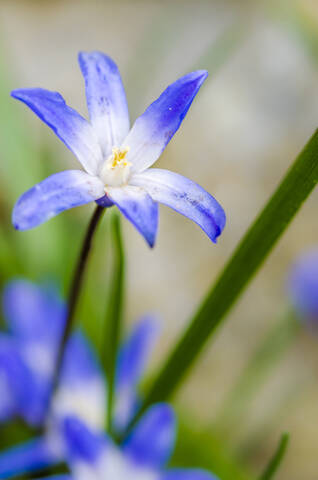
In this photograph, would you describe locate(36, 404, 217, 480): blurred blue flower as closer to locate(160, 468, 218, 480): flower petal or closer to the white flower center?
locate(160, 468, 218, 480): flower petal

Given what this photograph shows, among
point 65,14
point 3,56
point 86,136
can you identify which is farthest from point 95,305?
point 65,14

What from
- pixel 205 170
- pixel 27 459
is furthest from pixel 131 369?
pixel 205 170

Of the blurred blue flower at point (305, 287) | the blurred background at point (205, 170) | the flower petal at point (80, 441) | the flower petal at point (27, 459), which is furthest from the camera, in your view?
the blurred background at point (205, 170)

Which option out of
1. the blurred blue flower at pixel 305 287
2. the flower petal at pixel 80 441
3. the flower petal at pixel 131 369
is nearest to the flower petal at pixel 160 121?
the flower petal at pixel 80 441

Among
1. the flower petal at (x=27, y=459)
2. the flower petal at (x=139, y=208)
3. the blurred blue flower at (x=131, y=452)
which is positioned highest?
the flower petal at (x=139, y=208)

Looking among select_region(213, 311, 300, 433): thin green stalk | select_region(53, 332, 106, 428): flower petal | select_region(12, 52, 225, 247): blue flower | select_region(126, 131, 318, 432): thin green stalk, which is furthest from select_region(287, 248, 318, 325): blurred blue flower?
select_region(12, 52, 225, 247): blue flower

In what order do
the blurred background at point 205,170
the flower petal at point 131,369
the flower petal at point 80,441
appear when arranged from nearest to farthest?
the flower petal at point 80,441 → the flower petal at point 131,369 → the blurred background at point 205,170

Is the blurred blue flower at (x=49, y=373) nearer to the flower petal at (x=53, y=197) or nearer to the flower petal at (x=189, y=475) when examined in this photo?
the flower petal at (x=189, y=475)
